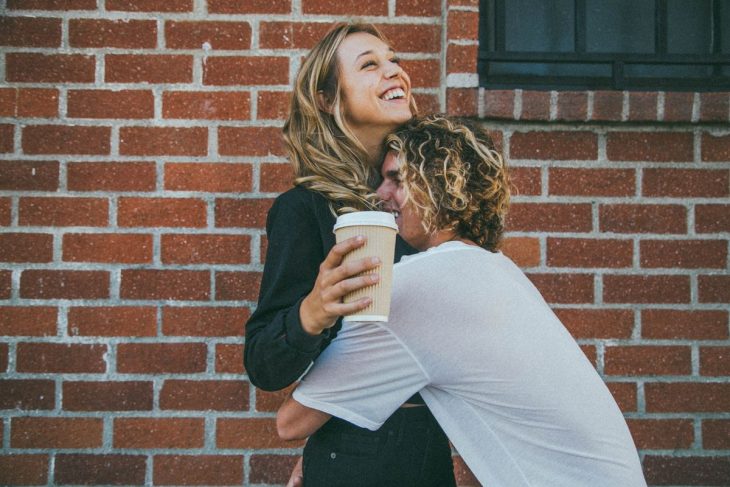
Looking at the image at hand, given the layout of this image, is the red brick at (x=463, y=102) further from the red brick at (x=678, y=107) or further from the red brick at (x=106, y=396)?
the red brick at (x=106, y=396)

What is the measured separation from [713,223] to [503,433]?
1.41 meters

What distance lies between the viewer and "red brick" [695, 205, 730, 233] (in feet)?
7.63

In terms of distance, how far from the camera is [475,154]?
159 cm

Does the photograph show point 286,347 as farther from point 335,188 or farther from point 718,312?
point 718,312

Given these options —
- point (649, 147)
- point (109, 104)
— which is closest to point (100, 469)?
point (109, 104)

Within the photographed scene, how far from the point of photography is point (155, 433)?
227cm

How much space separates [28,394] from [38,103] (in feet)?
3.19

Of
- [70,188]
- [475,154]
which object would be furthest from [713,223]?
[70,188]

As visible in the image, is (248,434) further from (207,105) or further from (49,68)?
(49,68)

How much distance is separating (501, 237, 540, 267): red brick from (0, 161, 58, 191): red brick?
154 centimetres

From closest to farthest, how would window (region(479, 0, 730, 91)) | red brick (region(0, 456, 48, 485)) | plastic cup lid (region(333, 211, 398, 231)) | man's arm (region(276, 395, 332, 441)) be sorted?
plastic cup lid (region(333, 211, 398, 231))
man's arm (region(276, 395, 332, 441))
red brick (region(0, 456, 48, 485))
window (region(479, 0, 730, 91))

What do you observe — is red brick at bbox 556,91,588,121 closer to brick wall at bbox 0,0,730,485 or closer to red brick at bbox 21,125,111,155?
brick wall at bbox 0,0,730,485

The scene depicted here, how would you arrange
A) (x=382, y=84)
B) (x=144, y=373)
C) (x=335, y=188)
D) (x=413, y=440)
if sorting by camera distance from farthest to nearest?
(x=144, y=373)
(x=382, y=84)
(x=335, y=188)
(x=413, y=440)

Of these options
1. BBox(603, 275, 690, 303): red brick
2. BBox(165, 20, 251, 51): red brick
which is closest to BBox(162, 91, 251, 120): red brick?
BBox(165, 20, 251, 51): red brick
